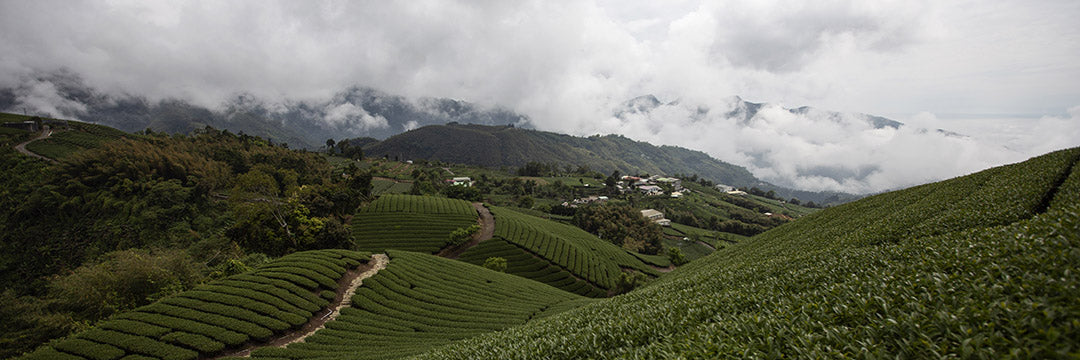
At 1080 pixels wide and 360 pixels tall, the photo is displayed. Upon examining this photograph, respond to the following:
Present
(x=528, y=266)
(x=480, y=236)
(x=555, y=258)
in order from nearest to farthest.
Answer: (x=528, y=266)
(x=555, y=258)
(x=480, y=236)

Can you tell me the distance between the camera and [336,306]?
1026 inches

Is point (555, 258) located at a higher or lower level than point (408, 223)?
lower

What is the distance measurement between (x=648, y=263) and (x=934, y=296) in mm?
70535

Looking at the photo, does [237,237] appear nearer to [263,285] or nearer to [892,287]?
[263,285]

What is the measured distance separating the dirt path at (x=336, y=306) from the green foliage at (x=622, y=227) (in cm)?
6608

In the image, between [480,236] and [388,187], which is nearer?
[480,236]

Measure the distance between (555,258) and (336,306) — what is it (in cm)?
3391

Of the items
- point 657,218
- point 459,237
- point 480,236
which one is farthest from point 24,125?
point 657,218

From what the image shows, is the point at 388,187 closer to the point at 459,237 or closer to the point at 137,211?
the point at 137,211

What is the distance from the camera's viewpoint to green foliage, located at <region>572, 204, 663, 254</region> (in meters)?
88.7

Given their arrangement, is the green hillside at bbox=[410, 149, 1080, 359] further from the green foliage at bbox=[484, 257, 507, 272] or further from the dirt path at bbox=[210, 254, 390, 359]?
the green foliage at bbox=[484, 257, 507, 272]

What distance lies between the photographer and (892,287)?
7062 mm

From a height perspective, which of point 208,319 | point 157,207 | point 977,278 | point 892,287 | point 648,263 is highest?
point 977,278

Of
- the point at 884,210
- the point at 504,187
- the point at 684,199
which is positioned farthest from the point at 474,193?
the point at 684,199
